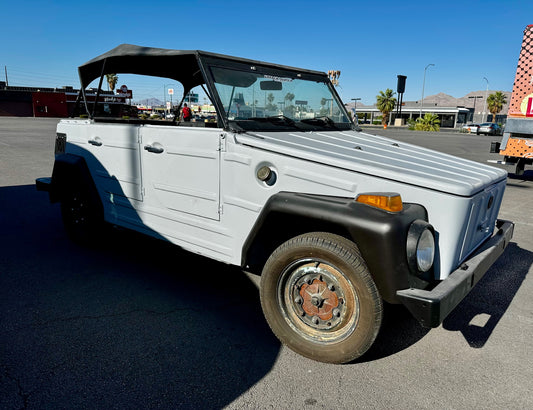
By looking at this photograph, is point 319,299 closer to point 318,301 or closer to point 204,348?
point 318,301

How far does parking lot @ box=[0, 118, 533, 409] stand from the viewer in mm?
2385

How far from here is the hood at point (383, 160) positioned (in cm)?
249

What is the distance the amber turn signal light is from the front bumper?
18.5 inches

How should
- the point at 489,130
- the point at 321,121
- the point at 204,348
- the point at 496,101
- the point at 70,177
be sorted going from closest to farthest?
the point at 204,348 → the point at 321,121 → the point at 70,177 → the point at 489,130 → the point at 496,101

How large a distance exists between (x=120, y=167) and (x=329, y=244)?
234 cm

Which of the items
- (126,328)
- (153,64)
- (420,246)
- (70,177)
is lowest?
(126,328)

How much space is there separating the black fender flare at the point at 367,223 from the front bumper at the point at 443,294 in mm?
91

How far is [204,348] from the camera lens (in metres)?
2.85

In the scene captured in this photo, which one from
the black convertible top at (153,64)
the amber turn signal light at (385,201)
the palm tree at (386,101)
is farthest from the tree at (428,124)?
the amber turn signal light at (385,201)

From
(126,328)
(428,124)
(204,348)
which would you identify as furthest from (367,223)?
(428,124)

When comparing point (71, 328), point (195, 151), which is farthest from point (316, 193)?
point (71, 328)

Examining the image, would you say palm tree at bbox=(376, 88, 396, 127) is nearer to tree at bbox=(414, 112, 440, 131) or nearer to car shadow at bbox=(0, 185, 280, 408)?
tree at bbox=(414, 112, 440, 131)

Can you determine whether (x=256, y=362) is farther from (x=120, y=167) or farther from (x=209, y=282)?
(x=120, y=167)

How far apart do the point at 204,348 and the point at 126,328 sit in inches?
26.1
